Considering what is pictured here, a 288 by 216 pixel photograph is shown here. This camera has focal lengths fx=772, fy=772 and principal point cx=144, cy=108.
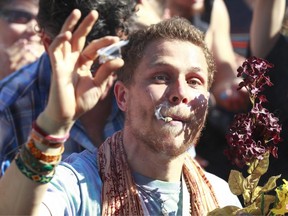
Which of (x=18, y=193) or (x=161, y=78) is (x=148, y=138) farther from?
(x=18, y=193)

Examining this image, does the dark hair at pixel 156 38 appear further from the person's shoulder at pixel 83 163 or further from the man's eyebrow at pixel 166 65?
the person's shoulder at pixel 83 163

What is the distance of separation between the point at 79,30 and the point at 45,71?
132 cm

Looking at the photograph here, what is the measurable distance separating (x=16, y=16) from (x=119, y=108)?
139 cm

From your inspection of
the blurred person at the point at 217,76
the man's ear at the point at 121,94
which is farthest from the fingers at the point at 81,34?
the blurred person at the point at 217,76

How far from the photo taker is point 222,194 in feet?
8.52

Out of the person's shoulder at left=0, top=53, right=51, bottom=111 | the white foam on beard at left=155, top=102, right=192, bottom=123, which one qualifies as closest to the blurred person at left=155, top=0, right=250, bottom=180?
the person's shoulder at left=0, top=53, right=51, bottom=111

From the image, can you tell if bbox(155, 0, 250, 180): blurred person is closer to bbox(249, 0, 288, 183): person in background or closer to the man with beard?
bbox(249, 0, 288, 183): person in background

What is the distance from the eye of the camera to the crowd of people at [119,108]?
6.43 feet

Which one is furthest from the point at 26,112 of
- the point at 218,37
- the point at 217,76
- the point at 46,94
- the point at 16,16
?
the point at 218,37

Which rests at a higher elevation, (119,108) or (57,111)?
Answer: (57,111)

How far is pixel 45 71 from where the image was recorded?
132 inches

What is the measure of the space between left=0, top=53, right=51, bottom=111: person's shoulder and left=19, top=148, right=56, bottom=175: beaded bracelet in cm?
135

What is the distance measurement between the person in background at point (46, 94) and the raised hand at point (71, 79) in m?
1.10

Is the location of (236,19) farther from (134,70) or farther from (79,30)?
(79,30)
